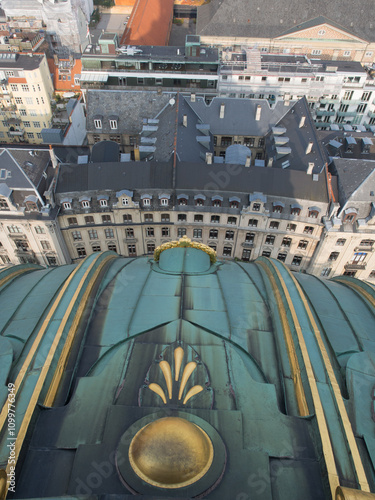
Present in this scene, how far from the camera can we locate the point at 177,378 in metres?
17.2

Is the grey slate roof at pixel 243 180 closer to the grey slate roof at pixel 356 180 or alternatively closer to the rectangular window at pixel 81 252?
the grey slate roof at pixel 356 180

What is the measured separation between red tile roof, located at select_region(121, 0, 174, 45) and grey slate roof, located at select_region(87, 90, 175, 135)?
172ft

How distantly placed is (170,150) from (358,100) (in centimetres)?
7254

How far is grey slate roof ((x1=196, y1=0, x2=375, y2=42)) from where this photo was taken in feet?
421

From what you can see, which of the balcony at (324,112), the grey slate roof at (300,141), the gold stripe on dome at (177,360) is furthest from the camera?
the balcony at (324,112)

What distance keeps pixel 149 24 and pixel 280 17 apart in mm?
49944

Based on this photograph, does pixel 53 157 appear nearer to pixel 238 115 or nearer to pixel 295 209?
pixel 238 115

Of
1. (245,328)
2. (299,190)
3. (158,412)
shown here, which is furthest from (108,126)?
(158,412)

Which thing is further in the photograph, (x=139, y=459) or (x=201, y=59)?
(x=201, y=59)

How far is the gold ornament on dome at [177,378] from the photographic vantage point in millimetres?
16391

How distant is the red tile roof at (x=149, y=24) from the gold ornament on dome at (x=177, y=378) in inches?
5120

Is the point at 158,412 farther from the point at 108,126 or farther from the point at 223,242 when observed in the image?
the point at 108,126

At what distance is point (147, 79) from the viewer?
315ft

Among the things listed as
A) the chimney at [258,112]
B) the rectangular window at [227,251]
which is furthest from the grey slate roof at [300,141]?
the rectangular window at [227,251]
